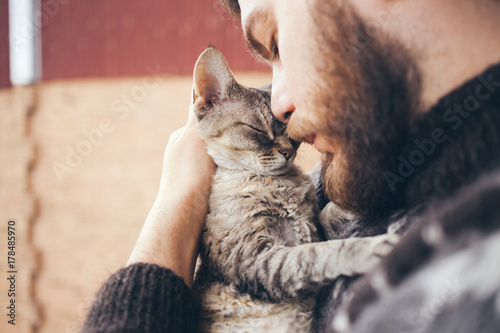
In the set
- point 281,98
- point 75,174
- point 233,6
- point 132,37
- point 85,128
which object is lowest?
point 75,174

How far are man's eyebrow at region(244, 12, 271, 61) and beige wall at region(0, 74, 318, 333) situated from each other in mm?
5518

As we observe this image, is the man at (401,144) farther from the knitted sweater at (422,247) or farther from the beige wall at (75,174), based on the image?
the beige wall at (75,174)

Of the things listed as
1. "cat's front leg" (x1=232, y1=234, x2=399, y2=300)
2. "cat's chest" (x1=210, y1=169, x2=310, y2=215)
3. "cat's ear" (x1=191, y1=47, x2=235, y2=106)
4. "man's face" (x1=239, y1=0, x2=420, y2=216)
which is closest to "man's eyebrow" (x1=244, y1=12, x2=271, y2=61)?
"man's face" (x1=239, y1=0, x2=420, y2=216)

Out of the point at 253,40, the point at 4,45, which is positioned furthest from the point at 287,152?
the point at 4,45

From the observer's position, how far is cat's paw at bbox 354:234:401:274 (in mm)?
1107

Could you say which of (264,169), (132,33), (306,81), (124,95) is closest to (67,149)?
(124,95)

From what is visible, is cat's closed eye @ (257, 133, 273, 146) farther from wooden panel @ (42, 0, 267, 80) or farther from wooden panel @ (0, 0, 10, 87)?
wooden panel @ (0, 0, 10, 87)

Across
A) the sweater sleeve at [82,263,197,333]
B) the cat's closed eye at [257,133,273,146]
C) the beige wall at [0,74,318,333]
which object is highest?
the cat's closed eye at [257,133,273,146]

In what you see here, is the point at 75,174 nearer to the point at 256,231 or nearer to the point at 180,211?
the point at 180,211

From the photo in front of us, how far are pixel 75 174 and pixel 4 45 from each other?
3677 millimetres

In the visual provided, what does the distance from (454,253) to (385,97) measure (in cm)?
53

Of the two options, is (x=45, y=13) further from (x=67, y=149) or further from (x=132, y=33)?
(x=67, y=149)

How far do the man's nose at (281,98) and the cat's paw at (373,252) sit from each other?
2.06 feet

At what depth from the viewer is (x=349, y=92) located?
1.14 metres
